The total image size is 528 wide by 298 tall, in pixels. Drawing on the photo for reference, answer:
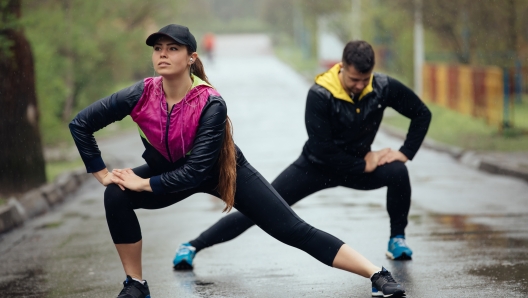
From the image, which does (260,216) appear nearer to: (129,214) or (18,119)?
(129,214)

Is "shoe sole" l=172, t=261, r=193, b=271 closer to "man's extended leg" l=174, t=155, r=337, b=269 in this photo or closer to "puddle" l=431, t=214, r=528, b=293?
"man's extended leg" l=174, t=155, r=337, b=269

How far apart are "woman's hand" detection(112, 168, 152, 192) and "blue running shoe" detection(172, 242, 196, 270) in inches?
63.3

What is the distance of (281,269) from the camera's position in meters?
6.79

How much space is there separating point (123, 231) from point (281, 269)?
1718 millimetres

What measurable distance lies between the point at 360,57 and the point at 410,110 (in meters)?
0.78

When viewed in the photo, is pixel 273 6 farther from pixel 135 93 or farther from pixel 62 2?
pixel 135 93

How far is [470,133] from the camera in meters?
18.9

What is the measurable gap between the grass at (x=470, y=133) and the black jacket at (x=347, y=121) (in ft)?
31.4

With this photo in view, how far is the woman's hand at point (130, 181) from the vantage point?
5.26 meters

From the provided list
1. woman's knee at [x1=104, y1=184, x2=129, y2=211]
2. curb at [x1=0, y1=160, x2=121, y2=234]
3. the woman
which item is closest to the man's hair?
the woman

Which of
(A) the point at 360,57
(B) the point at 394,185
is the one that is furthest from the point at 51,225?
(A) the point at 360,57

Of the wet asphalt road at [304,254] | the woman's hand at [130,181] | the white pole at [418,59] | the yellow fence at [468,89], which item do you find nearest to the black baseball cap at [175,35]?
the woman's hand at [130,181]

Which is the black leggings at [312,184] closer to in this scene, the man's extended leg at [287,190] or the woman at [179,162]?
the man's extended leg at [287,190]

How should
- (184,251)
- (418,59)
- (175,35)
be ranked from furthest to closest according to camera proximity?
(418,59)
(184,251)
(175,35)
